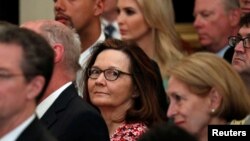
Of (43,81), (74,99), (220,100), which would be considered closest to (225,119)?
(220,100)

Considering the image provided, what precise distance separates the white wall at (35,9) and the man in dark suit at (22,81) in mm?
4907

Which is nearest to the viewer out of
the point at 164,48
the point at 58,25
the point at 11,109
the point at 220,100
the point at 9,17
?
the point at 11,109

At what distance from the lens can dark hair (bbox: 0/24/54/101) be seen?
5.06m

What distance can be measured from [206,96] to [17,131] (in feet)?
4.75

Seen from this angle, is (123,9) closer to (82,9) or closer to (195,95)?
(82,9)

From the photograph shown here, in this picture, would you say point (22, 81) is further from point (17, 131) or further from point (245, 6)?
point (245, 6)

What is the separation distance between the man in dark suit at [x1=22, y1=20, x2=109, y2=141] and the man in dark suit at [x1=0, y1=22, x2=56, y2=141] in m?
1.08

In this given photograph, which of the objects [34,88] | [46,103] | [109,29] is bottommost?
[109,29]

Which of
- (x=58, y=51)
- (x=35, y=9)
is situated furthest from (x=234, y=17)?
(x=35, y=9)

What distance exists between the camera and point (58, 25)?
6797 millimetres

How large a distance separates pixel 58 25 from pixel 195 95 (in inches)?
47.8

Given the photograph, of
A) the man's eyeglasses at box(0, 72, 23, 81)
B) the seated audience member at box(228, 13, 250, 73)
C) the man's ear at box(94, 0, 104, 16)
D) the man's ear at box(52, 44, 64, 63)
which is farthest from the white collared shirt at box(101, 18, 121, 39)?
the man's eyeglasses at box(0, 72, 23, 81)

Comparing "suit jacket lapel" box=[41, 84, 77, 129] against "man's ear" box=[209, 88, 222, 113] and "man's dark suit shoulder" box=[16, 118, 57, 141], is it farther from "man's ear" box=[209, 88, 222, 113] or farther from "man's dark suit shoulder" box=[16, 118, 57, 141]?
"man's dark suit shoulder" box=[16, 118, 57, 141]

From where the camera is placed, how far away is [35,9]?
33.6ft
